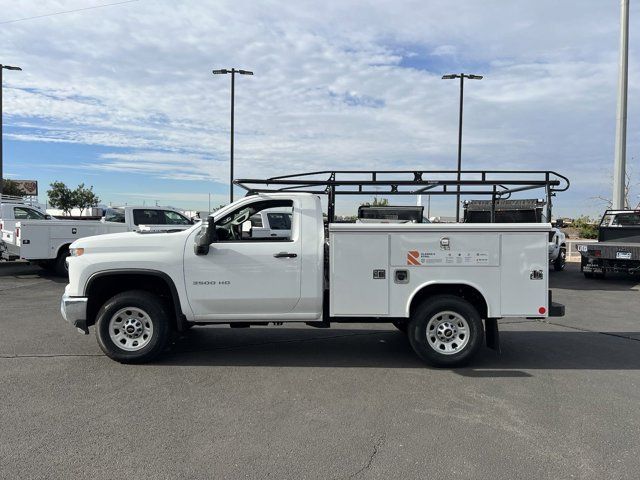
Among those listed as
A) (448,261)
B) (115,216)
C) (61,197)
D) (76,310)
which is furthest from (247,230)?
(61,197)

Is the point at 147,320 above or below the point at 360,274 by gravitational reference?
below

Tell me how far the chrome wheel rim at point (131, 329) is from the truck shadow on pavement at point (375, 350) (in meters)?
0.39

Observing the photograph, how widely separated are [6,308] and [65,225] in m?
4.45

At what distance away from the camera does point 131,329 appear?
588 centimetres

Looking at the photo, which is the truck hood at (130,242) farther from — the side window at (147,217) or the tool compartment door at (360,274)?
the side window at (147,217)

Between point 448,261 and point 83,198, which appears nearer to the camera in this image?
point 448,261

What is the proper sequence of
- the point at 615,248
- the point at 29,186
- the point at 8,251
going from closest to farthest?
the point at 8,251, the point at 615,248, the point at 29,186

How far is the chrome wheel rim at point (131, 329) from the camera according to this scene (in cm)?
584

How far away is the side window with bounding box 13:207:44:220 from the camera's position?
15820 mm

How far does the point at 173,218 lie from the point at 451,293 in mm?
11965

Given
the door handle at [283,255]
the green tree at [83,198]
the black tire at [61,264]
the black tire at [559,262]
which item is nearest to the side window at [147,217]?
the black tire at [61,264]

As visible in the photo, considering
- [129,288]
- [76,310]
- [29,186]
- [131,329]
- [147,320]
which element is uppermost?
[29,186]

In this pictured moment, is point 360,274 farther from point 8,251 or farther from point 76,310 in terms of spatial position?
point 8,251

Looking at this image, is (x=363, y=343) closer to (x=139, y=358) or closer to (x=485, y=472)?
(x=139, y=358)
